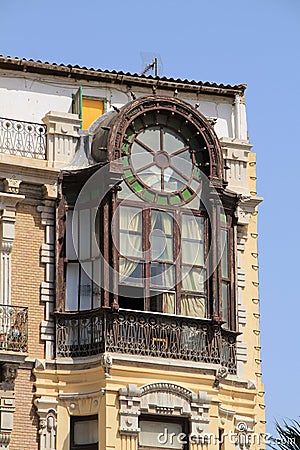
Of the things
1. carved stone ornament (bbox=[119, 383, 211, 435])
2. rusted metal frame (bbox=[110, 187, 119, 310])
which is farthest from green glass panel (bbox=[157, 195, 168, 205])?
carved stone ornament (bbox=[119, 383, 211, 435])

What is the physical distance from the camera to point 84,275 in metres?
34.0

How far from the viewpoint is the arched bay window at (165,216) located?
33906mm

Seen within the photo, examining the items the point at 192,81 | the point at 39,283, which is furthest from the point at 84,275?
the point at 192,81

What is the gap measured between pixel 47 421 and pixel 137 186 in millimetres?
5126

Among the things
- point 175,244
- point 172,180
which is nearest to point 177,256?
point 175,244

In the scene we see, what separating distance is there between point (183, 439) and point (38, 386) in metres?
3.06

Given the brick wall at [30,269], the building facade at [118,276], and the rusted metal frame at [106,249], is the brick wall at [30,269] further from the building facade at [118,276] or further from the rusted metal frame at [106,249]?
the rusted metal frame at [106,249]

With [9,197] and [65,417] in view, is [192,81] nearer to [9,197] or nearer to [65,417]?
[9,197]

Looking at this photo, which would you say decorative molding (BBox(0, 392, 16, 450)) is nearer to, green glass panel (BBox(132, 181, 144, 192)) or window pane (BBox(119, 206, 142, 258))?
window pane (BBox(119, 206, 142, 258))

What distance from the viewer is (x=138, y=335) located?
110ft

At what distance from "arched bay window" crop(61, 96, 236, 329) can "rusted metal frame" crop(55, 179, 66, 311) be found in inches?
8.9

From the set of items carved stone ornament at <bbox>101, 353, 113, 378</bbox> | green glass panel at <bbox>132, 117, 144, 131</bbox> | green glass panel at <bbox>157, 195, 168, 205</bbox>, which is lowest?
carved stone ornament at <bbox>101, 353, 113, 378</bbox>

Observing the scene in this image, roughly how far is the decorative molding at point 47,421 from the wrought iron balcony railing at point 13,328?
108 centimetres

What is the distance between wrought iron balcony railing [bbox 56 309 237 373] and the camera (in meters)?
33.2
